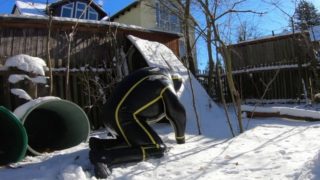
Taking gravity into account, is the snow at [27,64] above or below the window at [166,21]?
below

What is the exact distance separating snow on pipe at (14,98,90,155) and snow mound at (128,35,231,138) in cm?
214

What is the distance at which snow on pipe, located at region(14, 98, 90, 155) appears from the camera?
6.38m

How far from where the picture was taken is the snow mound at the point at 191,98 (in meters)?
7.93

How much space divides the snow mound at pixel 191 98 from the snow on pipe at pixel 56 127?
84.1 inches

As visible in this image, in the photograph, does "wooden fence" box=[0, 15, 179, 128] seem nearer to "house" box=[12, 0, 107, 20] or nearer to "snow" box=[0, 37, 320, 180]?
"snow" box=[0, 37, 320, 180]

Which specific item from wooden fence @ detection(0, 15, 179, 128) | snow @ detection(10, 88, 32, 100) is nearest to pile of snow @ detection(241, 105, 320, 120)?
wooden fence @ detection(0, 15, 179, 128)

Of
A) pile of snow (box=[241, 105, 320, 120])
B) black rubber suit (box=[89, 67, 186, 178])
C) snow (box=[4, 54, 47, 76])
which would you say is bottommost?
pile of snow (box=[241, 105, 320, 120])

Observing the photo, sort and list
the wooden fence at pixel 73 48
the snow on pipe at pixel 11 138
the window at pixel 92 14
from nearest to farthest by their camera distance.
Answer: the snow on pipe at pixel 11 138 < the wooden fence at pixel 73 48 < the window at pixel 92 14

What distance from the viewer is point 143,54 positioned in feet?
32.8

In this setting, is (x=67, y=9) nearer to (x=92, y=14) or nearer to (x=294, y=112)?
(x=92, y=14)

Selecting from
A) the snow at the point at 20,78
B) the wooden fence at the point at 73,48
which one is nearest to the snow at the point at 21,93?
the snow at the point at 20,78

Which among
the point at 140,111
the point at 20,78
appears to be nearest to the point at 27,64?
the point at 20,78

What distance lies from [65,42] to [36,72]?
3.24 m

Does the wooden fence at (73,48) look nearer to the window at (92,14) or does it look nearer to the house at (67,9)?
the house at (67,9)
